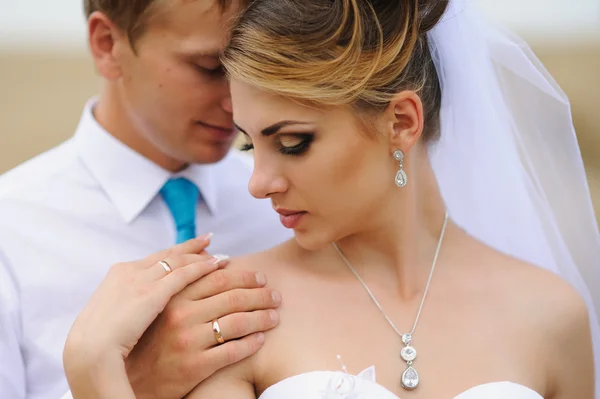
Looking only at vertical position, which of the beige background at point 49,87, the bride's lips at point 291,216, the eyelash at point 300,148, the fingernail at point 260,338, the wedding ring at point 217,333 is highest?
the eyelash at point 300,148

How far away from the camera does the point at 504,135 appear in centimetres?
278

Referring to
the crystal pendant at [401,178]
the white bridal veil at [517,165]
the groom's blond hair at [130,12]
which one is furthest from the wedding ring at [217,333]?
the groom's blond hair at [130,12]

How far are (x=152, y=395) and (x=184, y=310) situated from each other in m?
0.25

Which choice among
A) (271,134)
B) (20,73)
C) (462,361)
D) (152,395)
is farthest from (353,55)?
(20,73)

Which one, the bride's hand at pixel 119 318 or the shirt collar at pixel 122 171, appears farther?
the shirt collar at pixel 122 171

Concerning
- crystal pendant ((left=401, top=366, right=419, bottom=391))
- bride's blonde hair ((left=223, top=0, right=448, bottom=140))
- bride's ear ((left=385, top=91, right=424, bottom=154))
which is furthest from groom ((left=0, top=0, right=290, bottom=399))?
crystal pendant ((left=401, top=366, right=419, bottom=391))

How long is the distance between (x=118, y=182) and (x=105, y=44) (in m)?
0.49

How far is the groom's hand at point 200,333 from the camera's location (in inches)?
90.0

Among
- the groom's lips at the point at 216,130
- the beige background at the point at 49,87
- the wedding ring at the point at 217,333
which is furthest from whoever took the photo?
the beige background at the point at 49,87

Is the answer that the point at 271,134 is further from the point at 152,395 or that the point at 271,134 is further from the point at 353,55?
the point at 152,395

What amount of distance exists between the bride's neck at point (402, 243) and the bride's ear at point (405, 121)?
18cm

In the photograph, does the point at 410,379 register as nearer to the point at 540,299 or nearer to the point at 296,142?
the point at 540,299

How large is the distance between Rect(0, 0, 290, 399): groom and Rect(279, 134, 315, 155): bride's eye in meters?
0.54

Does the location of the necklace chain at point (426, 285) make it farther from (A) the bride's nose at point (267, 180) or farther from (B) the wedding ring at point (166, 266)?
(B) the wedding ring at point (166, 266)
